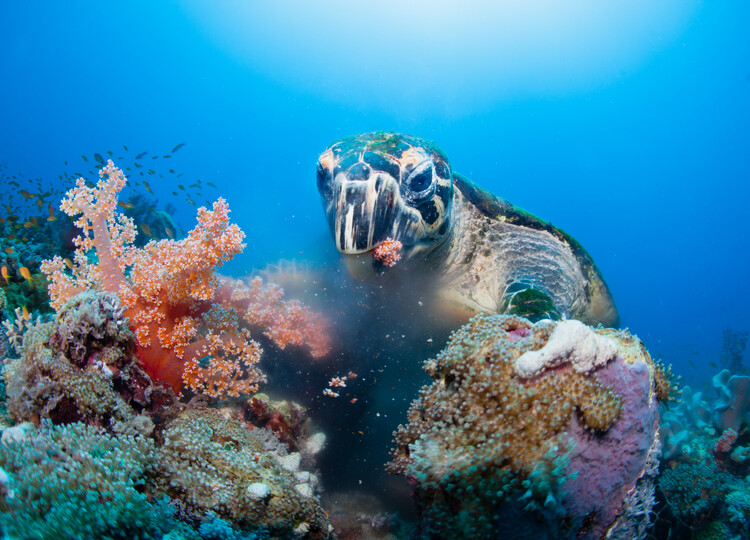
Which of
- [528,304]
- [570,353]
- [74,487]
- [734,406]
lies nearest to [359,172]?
[528,304]

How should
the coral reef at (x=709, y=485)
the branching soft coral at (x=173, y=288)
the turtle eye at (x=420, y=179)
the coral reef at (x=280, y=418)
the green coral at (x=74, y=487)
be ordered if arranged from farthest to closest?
the coral reef at (x=709, y=485), the turtle eye at (x=420, y=179), the coral reef at (x=280, y=418), the branching soft coral at (x=173, y=288), the green coral at (x=74, y=487)

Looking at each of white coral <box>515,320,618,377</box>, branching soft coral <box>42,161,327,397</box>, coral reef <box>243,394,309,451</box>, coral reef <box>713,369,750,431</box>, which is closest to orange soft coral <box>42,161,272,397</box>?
branching soft coral <box>42,161,327,397</box>

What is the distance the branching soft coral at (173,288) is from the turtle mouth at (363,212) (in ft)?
2.62

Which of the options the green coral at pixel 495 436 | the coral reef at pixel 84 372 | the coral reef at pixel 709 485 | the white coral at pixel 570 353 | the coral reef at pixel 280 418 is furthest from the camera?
the coral reef at pixel 709 485

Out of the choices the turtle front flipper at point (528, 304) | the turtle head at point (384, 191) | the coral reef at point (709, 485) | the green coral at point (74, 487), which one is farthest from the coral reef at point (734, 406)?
the green coral at point (74, 487)

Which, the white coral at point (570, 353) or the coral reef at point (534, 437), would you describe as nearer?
the coral reef at point (534, 437)

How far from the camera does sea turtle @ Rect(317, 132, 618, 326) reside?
2.84m

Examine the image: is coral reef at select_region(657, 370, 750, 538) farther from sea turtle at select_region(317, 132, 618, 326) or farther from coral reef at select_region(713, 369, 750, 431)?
sea turtle at select_region(317, 132, 618, 326)

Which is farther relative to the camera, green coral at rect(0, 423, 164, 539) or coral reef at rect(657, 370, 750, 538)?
coral reef at rect(657, 370, 750, 538)

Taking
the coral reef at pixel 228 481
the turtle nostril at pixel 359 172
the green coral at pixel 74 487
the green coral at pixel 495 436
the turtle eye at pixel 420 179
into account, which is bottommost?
the green coral at pixel 74 487

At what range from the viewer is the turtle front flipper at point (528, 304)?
2.71 m

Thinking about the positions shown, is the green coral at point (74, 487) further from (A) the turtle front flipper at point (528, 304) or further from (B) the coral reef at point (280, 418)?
(A) the turtle front flipper at point (528, 304)

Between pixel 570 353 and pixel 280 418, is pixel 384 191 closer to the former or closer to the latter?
pixel 570 353

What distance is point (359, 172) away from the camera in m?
2.86
